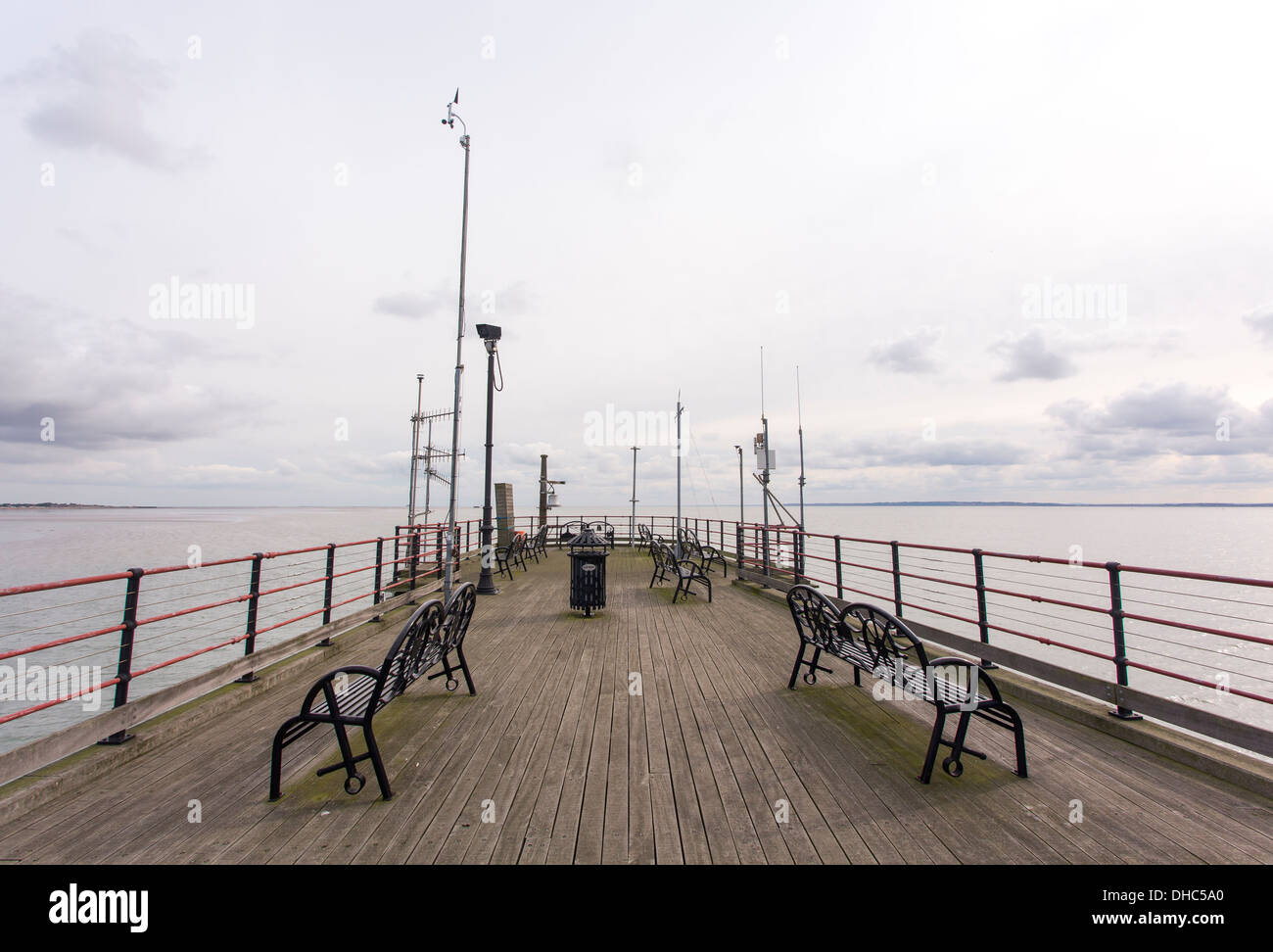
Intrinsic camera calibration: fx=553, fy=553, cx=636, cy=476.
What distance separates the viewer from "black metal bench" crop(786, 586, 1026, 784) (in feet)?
10.8

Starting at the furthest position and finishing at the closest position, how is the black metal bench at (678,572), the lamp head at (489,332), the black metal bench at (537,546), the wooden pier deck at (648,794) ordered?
the black metal bench at (537,546), the lamp head at (489,332), the black metal bench at (678,572), the wooden pier deck at (648,794)

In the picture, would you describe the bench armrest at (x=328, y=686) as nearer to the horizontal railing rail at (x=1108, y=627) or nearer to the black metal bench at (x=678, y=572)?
the horizontal railing rail at (x=1108, y=627)

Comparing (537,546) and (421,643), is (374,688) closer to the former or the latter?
(421,643)

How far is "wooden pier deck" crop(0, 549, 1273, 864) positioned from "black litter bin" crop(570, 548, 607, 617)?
3.10m

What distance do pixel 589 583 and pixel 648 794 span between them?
504 centimetres

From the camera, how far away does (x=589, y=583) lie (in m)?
8.12

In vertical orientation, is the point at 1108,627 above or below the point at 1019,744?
below

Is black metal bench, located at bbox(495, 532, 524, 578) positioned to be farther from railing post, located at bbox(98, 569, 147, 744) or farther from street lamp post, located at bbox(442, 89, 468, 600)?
railing post, located at bbox(98, 569, 147, 744)

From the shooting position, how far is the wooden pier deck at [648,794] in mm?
2658

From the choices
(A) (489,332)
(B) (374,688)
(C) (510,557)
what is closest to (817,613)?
(B) (374,688)

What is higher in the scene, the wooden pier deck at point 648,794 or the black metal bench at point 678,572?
the black metal bench at point 678,572

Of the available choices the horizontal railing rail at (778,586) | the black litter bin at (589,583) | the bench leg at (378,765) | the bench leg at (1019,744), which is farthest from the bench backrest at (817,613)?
the black litter bin at (589,583)

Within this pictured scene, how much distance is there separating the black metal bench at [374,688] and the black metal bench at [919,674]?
289 centimetres
